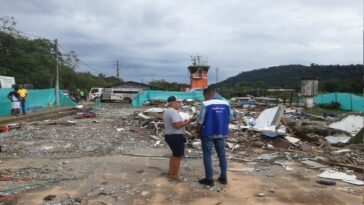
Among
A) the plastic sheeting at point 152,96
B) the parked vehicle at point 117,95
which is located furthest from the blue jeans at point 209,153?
the parked vehicle at point 117,95

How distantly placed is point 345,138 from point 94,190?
893 centimetres

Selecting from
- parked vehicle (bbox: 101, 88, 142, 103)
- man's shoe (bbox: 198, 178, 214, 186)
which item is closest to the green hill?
parked vehicle (bbox: 101, 88, 142, 103)

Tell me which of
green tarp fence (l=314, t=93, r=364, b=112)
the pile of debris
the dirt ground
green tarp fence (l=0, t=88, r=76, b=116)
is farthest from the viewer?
green tarp fence (l=314, t=93, r=364, b=112)

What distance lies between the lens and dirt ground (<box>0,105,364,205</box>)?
6281 millimetres

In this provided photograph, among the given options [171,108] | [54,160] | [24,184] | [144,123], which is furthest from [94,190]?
[144,123]

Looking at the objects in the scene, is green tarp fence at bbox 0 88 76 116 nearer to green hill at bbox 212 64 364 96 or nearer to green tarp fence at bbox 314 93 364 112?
green hill at bbox 212 64 364 96

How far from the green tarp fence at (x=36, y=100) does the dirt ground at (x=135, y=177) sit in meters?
9.78

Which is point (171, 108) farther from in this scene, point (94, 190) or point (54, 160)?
point (54, 160)

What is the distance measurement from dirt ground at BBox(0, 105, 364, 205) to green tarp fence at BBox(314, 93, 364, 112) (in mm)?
21513

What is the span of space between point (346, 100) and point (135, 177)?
1083 inches

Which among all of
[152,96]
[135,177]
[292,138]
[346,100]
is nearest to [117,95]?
[152,96]

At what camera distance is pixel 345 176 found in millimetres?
7723

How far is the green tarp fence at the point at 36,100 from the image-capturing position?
21.0 metres

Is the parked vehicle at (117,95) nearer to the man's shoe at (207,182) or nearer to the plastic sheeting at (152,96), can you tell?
the plastic sheeting at (152,96)
